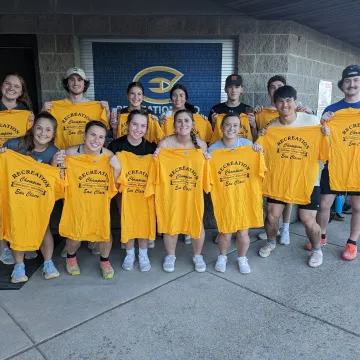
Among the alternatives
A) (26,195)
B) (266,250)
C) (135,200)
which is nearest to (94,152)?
(135,200)

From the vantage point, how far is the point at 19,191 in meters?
3.31

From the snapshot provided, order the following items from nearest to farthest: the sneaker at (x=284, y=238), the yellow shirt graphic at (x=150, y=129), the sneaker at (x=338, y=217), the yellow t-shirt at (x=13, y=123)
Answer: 1. the yellow t-shirt at (x=13, y=123)
2. the yellow shirt graphic at (x=150, y=129)
3. the sneaker at (x=284, y=238)
4. the sneaker at (x=338, y=217)

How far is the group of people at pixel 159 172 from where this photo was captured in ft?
11.1

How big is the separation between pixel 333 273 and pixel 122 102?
136 inches

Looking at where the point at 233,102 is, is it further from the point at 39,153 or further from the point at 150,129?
the point at 39,153

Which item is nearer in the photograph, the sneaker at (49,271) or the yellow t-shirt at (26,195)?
the yellow t-shirt at (26,195)

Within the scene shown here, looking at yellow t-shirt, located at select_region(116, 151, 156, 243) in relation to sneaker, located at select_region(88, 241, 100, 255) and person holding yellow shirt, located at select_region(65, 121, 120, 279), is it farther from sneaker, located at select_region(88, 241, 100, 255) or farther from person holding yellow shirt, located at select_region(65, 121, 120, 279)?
sneaker, located at select_region(88, 241, 100, 255)

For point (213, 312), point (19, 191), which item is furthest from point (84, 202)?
point (213, 312)

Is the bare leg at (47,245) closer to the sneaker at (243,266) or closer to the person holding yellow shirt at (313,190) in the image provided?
the sneaker at (243,266)

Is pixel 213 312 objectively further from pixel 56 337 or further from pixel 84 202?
pixel 84 202

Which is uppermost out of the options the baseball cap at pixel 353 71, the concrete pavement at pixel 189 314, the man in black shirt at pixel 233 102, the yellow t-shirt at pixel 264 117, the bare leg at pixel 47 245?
the baseball cap at pixel 353 71

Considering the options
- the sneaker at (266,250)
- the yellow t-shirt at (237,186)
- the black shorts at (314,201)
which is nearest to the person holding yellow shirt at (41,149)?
the yellow t-shirt at (237,186)

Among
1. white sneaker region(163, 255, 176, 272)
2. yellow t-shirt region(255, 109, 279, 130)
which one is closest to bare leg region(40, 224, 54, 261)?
white sneaker region(163, 255, 176, 272)

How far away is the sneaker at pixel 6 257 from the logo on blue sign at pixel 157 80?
267cm
